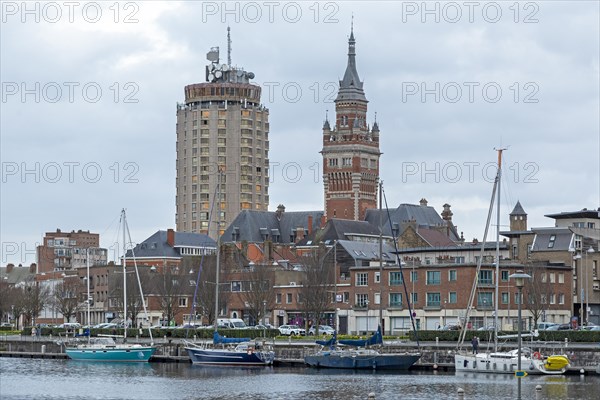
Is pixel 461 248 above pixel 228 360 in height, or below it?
above

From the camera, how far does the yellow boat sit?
9438cm

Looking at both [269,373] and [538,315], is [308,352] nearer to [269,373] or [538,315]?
[269,373]

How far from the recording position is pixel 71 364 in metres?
116

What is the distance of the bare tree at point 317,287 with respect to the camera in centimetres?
14150

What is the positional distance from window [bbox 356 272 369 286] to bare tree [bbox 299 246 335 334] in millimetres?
3116

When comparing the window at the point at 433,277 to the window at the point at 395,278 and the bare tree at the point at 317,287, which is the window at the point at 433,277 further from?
the bare tree at the point at 317,287

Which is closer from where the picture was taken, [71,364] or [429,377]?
[429,377]

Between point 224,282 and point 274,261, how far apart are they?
13994mm

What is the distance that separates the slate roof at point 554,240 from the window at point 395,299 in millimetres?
17540

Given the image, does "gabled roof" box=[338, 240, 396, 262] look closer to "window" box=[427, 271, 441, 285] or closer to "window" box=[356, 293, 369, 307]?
"window" box=[356, 293, 369, 307]

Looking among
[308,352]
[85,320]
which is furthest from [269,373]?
[85,320]

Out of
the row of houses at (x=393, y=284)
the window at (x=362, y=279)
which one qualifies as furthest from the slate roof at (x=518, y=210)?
the window at (x=362, y=279)

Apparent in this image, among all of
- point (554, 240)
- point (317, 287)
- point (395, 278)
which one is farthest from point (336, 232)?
point (395, 278)

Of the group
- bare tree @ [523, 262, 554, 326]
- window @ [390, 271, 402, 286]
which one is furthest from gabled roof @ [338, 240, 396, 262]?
bare tree @ [523, 262, 554, 326]
